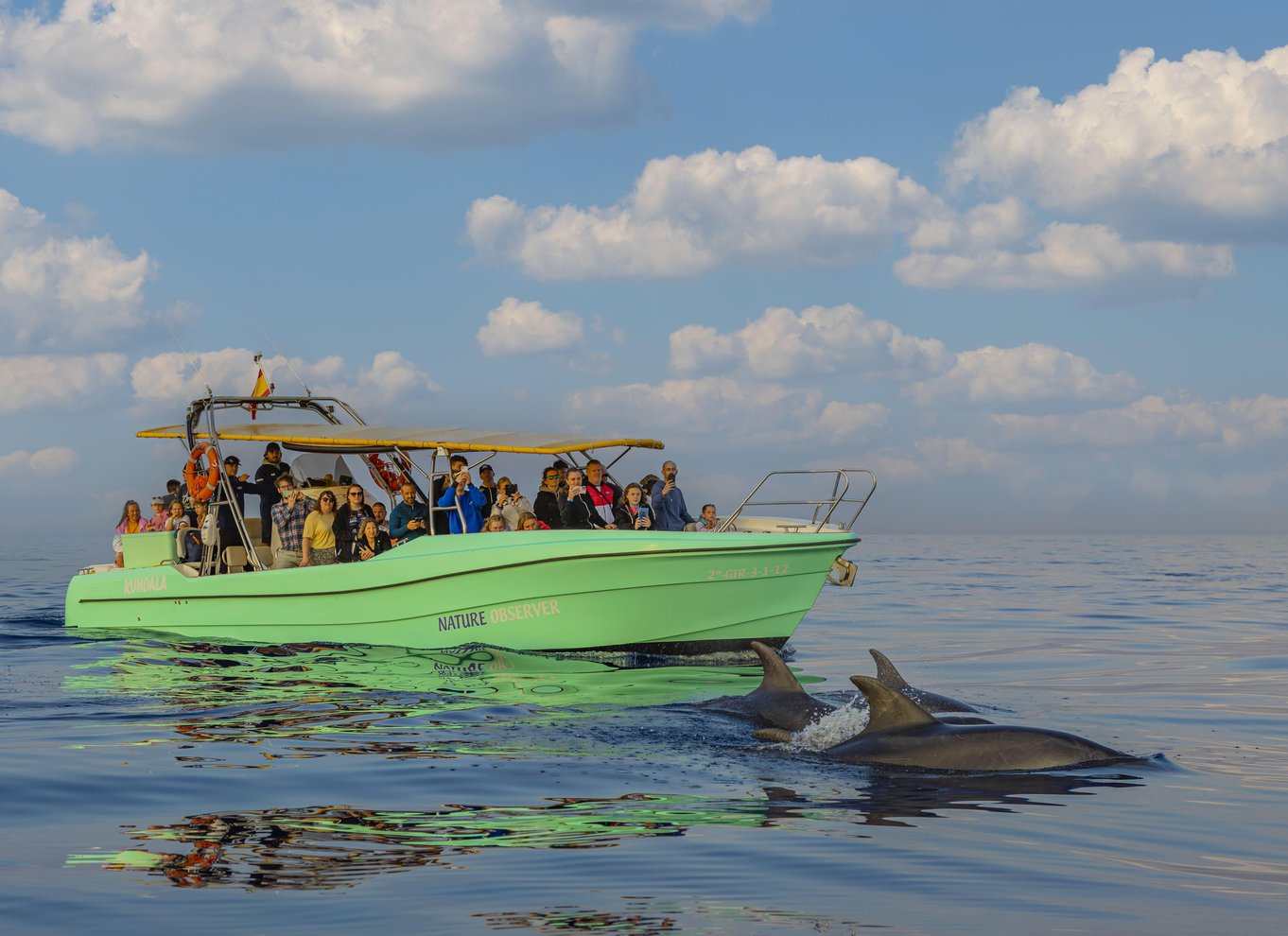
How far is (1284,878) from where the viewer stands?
23.8 ft

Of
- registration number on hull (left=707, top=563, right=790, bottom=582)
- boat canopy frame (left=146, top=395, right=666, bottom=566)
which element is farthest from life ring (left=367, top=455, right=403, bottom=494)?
registration number on hull (left=707, top=563, right=790, bottom=582)

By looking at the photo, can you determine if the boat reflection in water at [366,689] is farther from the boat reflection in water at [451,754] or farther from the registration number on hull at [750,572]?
the registration number on hull at [750,572]

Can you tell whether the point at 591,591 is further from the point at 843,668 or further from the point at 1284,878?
the point at 1284,878

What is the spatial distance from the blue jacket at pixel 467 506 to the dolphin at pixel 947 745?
25.7ft

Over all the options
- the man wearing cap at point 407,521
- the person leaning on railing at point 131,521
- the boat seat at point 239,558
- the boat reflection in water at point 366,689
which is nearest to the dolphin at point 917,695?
the boat reflection in water at point 366,689

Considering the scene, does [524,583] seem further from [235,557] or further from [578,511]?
[235,557]

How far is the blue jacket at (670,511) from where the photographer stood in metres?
19.0

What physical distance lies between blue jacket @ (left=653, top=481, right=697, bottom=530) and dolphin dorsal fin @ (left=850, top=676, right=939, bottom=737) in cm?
884

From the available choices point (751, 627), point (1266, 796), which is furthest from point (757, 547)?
point (1266, 796)

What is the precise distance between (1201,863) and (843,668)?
10.9 meters

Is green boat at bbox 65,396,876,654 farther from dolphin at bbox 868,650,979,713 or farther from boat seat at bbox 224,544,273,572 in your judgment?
dolphin at bbox 868,650,979,713

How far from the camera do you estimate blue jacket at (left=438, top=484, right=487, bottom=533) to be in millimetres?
17203

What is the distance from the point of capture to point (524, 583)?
53.0 feet

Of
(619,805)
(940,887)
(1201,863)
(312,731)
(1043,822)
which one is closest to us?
(940,887)
